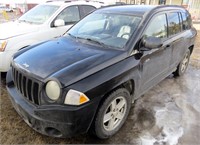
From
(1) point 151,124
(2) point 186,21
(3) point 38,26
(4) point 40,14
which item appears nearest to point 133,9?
(2) point 186,21

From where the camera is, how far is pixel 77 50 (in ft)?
10.3

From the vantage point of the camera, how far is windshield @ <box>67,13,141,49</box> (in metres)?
3.31

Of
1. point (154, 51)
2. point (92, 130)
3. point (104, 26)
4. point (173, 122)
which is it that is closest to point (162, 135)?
point (173, 122)

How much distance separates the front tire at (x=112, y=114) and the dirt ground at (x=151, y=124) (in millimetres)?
158

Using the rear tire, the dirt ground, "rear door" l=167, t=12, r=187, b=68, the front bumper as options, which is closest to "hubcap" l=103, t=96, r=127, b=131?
the dirt ground

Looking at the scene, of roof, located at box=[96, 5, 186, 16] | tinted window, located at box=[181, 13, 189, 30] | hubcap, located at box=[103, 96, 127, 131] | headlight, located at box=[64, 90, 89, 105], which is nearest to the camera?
headlight, located at box=[64, 90, 89, 105]

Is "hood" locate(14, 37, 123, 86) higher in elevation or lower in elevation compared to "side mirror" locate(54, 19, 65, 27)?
lower

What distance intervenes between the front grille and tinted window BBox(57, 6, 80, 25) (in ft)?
10.4

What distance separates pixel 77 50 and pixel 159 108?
75.2 inches

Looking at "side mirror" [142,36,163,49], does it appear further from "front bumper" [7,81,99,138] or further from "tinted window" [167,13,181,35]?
"front bumper" [7,81,99,138]

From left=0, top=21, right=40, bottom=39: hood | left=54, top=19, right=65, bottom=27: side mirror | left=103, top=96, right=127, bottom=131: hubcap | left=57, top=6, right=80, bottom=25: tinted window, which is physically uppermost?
left=57, top=6, right=80, bottom=25: tinted window

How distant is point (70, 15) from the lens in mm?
6004

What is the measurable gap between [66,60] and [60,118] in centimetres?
81

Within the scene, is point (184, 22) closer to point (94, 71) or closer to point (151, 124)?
point (151, 124)
